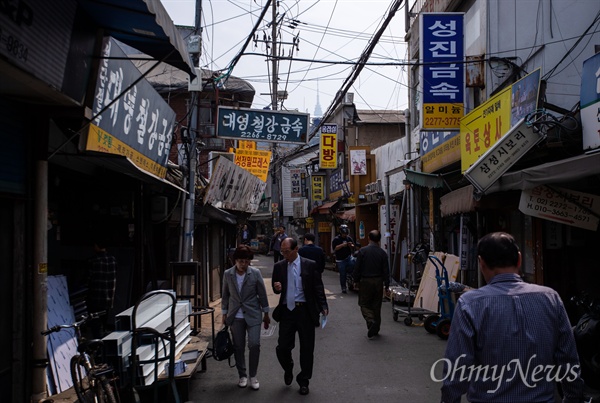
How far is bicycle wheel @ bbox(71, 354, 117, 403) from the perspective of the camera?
457cm

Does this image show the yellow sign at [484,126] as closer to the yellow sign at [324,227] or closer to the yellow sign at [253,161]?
the yellow sign at [253,161]

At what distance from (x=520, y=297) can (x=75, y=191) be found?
8.62 metres

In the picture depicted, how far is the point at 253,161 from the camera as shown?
20.8 m

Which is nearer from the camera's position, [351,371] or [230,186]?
[351,371]

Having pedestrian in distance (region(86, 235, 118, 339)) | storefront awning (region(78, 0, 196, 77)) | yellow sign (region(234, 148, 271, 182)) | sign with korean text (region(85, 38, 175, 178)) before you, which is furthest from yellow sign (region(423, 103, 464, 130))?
yellow sign (region(234, 148, 271, 182))

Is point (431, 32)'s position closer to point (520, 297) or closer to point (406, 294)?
point (406, 294)

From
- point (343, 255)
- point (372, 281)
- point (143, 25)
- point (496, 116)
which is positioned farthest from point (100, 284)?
point (343, 255)

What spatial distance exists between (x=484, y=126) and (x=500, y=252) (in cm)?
737

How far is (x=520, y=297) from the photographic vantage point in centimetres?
302

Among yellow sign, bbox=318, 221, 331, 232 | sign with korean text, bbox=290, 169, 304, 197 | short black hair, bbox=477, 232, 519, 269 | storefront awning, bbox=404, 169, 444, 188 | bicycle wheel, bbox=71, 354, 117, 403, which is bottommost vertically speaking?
bicycle wheel, bbox=71, 354, 117, 403

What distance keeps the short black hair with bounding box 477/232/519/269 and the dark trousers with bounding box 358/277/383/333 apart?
6922 millimetres

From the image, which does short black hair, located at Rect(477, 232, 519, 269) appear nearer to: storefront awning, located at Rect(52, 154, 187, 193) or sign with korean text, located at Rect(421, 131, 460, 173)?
storefront awning, located at Rect(52, 154, 187, 193)

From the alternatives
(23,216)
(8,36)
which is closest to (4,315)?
(23,216)

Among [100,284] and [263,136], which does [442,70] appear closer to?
[263,136]
